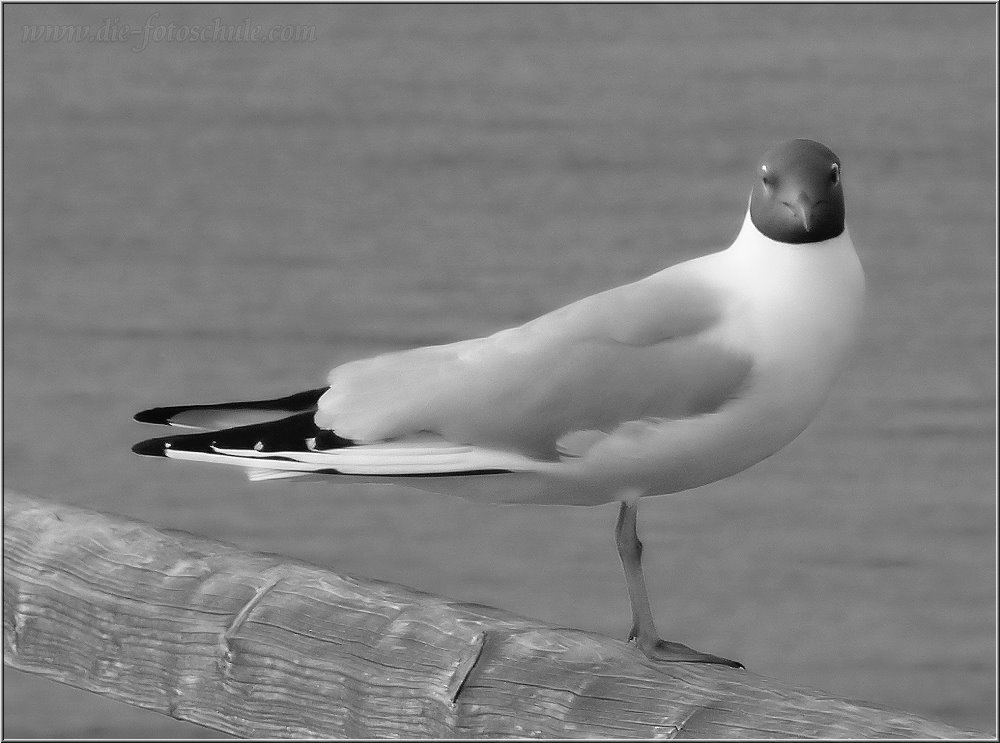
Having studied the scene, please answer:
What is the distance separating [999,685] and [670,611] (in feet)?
3.33

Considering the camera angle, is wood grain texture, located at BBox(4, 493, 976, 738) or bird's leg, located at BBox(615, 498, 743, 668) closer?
wood grain texture, located at BBox(4, 493, 976, 738)

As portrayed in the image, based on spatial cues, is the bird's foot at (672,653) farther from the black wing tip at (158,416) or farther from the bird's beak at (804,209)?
the black wing tip at (158,416)

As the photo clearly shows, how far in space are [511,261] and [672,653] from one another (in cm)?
583

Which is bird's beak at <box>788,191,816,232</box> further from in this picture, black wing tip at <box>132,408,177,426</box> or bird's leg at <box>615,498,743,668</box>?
black wing tip at <box>132,408,177,426</box>

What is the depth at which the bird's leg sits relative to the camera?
2367 millimetres

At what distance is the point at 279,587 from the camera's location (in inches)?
88.7

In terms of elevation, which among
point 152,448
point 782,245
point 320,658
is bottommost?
point 320,658

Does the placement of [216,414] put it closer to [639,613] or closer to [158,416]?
[158,416]

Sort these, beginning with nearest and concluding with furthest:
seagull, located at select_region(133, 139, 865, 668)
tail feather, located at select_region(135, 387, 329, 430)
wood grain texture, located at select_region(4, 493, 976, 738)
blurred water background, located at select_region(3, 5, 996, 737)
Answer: wood grain texture, located at select_region(4, 493, 976, 738) → seagull, located at select_region(133, 139, 865, 668) → tail feather, located at select_region(135, 387, 329, 430) → blurred water background, located at select_region(3, 5, 996, 737)

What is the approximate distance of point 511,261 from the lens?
814cm

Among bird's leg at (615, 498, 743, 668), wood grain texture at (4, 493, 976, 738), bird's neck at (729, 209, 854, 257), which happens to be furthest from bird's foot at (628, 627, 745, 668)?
bird's neck at (729, 209, 854, 257)

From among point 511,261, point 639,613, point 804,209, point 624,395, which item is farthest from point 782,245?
point 511,261

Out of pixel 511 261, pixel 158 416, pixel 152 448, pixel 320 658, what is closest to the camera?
pixel 320 658

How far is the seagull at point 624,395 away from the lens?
2320 mm
